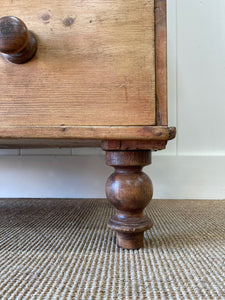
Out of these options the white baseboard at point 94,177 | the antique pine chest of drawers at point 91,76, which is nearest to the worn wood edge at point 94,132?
the antique pine chest of drawers at point 91,76

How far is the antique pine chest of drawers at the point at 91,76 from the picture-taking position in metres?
0.46

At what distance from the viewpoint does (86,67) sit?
47 centimetres

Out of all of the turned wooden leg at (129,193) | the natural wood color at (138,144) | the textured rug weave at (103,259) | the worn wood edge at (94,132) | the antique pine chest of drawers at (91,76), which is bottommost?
the textured rug weave at (103,259)

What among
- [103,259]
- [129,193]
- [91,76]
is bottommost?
[103,259]

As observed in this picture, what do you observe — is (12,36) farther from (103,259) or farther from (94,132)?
(103,259)

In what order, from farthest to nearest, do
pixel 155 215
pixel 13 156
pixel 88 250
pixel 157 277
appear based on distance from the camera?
pixel 13 156 < pixel 155 215 < pixel 88 250 < pixel 157 277

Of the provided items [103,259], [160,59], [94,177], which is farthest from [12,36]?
[94,177]

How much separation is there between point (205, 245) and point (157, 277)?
0.58 ft

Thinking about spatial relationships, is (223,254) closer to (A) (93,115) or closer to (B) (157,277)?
(B) (157,277)

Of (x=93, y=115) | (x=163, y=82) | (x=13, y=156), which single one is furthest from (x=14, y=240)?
(x=13, y=156)

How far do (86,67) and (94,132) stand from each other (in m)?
0.11

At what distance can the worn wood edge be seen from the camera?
0.46 meters

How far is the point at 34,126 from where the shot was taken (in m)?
0.47

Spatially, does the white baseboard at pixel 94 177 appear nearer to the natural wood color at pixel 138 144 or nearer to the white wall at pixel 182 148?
the white wall at pixel 182 148
